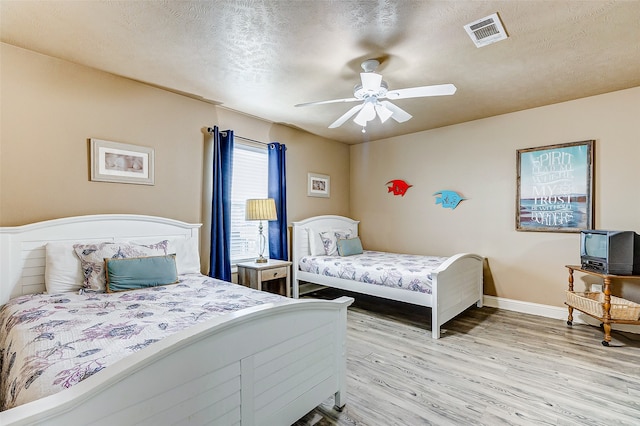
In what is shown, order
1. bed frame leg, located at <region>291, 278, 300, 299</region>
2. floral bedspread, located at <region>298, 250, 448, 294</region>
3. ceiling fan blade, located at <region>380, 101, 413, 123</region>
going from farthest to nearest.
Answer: bed frame leg, located at <region>291, 278, 300, 299</region>, floral bedspread, located at <region>298, 250, 448, 294</region>, ceiling fan blade, located at <region>380, 101, 413, 123</region>

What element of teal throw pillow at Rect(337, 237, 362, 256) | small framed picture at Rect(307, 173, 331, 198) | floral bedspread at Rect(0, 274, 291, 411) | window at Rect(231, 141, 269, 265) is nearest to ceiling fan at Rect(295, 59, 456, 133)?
window at Rect(231, 141, 269, 265)

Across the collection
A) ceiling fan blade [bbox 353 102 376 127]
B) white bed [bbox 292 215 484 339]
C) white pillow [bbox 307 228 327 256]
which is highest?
ceiling fan blade [bbox 353 102 376 127]

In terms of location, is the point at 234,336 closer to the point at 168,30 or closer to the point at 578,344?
the point at 168,30

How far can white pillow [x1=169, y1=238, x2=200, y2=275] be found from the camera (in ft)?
9.66

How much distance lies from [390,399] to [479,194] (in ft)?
10.2

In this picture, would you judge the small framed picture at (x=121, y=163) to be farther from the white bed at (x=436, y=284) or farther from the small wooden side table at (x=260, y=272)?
the white bed at (x=436, y=284)

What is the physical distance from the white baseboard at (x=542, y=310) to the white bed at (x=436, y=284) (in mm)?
216

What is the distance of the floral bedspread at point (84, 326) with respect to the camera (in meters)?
1.20

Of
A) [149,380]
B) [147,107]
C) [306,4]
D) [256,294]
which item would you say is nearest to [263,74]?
[306,4]

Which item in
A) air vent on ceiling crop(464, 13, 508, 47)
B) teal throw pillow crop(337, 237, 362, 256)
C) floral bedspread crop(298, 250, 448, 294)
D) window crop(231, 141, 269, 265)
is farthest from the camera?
teal throw pillow crop(337, 237, 362, 256)

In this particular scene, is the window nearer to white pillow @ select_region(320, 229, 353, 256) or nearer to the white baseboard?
white pillow @ select_region(320, 229, 353, 256)

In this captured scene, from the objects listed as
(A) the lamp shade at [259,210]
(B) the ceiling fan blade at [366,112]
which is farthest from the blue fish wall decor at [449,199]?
(A) the lamp shade at [259,210]

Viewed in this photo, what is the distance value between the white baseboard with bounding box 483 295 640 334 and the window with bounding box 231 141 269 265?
10.3ft

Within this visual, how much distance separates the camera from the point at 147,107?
3125mm
